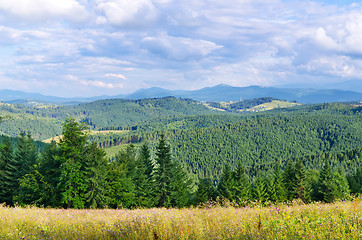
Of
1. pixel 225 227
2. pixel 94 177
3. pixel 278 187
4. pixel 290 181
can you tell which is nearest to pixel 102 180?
pixel 94 177

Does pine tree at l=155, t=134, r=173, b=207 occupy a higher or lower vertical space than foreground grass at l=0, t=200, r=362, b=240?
lower

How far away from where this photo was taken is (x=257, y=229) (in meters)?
7.23

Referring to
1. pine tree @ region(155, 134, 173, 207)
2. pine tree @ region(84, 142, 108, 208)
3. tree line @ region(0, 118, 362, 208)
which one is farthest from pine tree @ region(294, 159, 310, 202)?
pine tree @ region(84, 142, 108, 208)

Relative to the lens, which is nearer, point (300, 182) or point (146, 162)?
point (146, 162)

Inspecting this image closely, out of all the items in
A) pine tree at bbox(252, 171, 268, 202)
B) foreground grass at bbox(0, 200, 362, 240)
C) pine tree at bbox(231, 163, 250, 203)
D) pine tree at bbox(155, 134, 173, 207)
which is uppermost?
foreground grass at bbox(0, 200, 362, 240)

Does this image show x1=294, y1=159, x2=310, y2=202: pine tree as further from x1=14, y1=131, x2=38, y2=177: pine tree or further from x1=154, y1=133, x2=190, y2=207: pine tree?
x1=14, y1=131, x2=38, y2=177: pine tree

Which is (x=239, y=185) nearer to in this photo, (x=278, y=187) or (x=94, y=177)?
(x=278, y=187)

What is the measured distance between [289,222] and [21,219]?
34.1 feet

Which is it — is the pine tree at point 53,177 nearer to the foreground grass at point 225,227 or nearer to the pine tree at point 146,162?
the pine tree at point 146,162

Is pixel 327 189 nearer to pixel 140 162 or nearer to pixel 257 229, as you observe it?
pixel 140 162

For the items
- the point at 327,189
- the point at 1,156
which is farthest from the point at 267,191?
the point at 1,156

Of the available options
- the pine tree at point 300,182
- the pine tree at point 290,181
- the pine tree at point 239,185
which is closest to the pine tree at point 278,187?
the pine tree at point 290,181

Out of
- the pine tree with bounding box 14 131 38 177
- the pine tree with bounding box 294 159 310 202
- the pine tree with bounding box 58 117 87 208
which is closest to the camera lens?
the pine tree with bounding box 58 117 87 208

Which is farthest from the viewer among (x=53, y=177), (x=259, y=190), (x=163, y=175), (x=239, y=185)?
(x=259, y=190)
